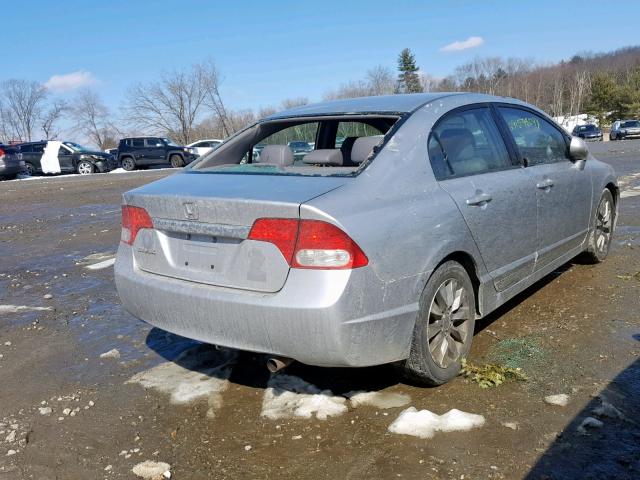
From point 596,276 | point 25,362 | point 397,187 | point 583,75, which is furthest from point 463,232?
point 583,75

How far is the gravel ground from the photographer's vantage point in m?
2.54

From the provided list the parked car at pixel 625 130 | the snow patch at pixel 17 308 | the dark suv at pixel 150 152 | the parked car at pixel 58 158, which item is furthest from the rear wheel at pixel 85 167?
the parked car at pixel 625 130

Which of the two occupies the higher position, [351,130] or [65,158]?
[351,130]

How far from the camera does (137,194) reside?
3.26 metres

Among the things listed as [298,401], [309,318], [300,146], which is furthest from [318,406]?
[300,146]

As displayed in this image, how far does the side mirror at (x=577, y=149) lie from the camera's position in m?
4.60

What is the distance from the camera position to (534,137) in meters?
4.37

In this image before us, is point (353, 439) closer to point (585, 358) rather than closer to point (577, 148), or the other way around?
point (585, 358)

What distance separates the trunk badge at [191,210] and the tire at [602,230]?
3672 mm

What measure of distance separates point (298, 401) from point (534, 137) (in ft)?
8.81

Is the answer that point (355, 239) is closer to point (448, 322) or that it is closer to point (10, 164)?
point (448, 322)

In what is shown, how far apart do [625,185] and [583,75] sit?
314 feet

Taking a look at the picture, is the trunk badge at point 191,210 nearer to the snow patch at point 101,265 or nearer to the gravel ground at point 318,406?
the gravel ground at point 318,406

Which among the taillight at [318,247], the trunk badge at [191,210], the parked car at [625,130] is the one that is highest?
the trunk badge at [191,210]
